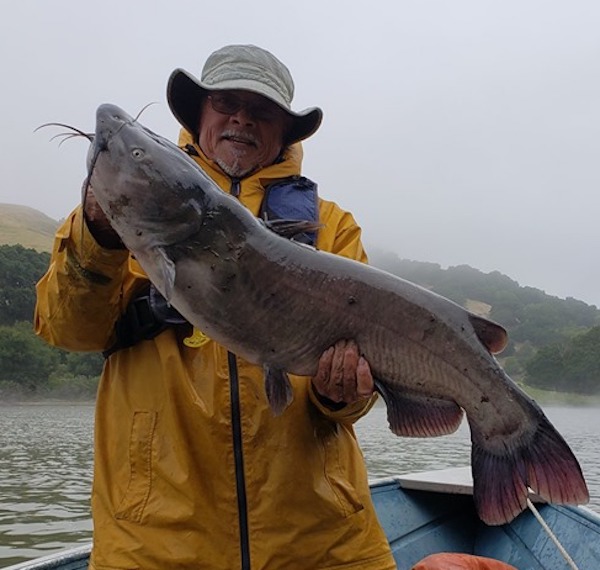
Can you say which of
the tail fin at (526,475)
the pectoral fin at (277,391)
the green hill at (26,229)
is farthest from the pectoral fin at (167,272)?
the green hill at (26,229)

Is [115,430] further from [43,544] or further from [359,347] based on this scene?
[43,544]

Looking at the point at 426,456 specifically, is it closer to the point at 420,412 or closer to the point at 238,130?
the point at 420,412

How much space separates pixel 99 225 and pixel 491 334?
5.22ft

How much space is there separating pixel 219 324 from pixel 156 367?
416 mm

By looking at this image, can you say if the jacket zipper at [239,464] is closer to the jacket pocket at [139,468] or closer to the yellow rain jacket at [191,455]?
the yellow rain jacket at [191,455]

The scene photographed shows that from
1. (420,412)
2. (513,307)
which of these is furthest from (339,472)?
(513,307)

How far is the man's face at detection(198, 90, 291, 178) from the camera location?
3.20 meters

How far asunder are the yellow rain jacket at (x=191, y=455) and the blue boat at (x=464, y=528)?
3.02m

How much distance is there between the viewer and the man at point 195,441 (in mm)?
2619

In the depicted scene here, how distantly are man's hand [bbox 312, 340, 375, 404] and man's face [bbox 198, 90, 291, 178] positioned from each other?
40.8 inches

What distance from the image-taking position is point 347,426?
9.97 feet

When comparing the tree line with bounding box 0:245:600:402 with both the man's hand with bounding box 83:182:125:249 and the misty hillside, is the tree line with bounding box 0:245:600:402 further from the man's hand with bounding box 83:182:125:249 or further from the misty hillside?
the man's hand with bounding box 83:182:125:249

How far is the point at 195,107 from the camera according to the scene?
3.51m

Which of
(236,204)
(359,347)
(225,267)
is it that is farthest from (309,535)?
(236,204)
